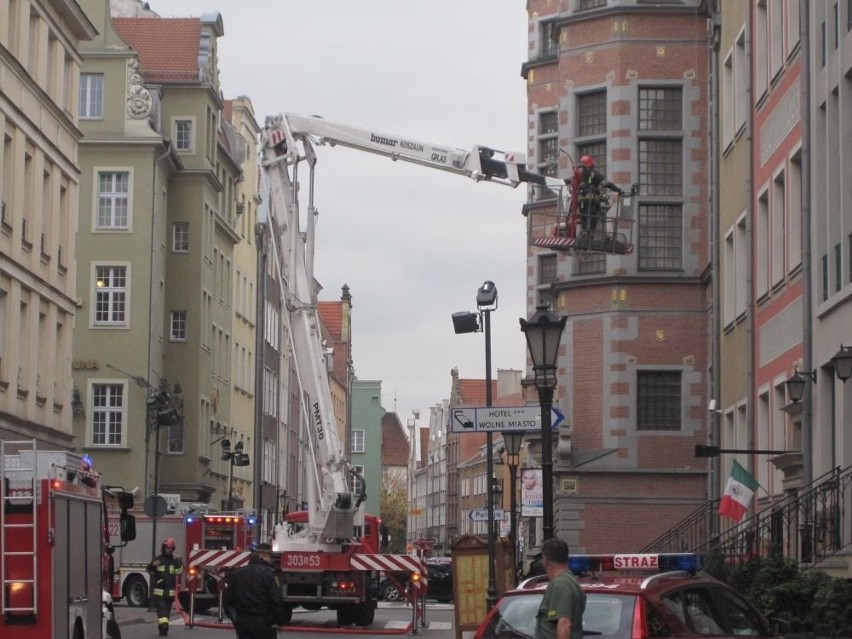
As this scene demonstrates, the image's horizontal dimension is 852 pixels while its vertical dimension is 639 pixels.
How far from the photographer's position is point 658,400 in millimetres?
41562

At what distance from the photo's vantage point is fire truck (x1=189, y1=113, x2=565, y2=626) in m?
32.6

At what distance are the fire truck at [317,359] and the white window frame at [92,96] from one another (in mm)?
29986

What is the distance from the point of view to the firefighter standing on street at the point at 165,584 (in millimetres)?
30344

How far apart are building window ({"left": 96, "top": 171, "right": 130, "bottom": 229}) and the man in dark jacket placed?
4524cm

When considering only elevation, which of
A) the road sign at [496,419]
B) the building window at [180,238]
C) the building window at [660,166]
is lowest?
the road sign at [496,419]

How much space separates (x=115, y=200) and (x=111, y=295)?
133 inches

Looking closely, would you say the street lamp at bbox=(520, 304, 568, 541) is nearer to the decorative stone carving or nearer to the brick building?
the brick building

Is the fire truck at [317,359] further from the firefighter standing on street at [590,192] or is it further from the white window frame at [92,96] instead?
the white window frame at [92,96]

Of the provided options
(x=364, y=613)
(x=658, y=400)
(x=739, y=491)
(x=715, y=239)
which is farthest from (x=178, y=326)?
(x=739, y=491)

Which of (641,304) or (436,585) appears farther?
(436,585)

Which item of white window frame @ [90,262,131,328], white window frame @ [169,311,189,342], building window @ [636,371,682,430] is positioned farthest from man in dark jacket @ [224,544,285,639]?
white window frame @ [169,311,189,342]

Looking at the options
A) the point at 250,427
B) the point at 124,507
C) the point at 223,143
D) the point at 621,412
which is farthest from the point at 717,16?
the point at 250,427

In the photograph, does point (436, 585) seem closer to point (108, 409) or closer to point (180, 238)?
point (108, 409)

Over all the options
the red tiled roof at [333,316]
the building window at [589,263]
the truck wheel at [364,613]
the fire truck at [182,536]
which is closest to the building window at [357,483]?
the truck wheel at [364,613]
